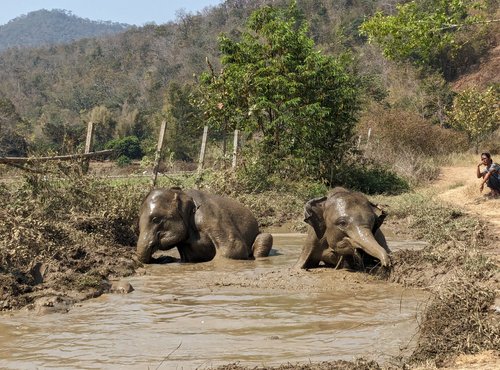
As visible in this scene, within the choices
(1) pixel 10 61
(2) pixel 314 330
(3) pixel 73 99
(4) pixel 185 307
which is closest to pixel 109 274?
(4) pixel 185 307

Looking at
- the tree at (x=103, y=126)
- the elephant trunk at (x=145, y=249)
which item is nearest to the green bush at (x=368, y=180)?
the elephant trunk at (x=145, y=249)

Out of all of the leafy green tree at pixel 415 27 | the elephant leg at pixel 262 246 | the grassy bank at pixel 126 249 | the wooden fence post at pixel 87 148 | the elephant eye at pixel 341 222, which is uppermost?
the leafy green tree at pixel 415 27

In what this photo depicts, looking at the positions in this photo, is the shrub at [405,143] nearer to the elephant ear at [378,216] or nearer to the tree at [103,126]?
the elephant ear at [378,216]

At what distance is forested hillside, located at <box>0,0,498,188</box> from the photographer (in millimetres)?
33250

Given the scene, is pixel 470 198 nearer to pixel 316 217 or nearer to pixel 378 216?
pixel 378 216

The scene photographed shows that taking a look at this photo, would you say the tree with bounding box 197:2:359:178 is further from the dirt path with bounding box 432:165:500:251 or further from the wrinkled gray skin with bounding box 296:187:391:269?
the wrinkled gray skin with bounding box 296:187:391:269

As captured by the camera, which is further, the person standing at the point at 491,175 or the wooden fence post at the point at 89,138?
the person standing at the point at 491,175


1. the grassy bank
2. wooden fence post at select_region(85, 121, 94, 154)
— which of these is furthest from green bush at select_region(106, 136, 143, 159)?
wooden fence post at select_region(85, 121, 94, 154)

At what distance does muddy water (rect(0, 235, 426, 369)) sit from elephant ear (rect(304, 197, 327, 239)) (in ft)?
1.70

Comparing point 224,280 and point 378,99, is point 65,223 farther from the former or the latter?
point 378,99

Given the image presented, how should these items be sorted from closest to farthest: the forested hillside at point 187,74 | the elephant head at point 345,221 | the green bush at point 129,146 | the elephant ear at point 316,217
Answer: the elephant head at point 345,221
the elephant ear at point 316,217
the forested hillside at point 187,74
the green bush at point 129,146

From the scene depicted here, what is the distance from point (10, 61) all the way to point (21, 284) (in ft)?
→ 453

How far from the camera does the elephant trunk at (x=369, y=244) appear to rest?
8773 millimetres

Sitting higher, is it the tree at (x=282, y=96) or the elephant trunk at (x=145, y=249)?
the tree at (x=282, y=96)
